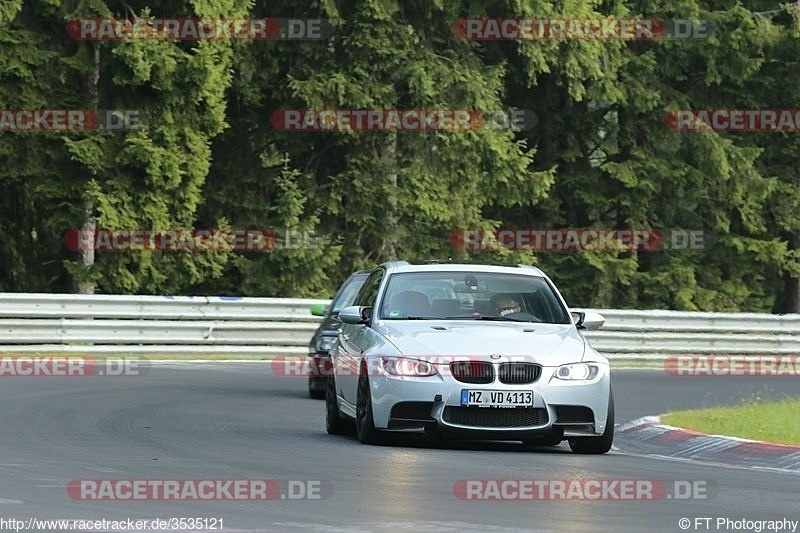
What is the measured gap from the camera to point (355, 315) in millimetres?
16188

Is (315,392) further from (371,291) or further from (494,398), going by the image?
(494,398)

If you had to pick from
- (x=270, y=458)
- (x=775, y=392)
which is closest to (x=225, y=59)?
(x=775, y=392)

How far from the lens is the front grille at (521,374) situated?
49.3 ft

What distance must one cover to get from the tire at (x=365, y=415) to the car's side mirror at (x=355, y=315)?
Result: 67 cm

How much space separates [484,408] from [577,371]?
0.78 m

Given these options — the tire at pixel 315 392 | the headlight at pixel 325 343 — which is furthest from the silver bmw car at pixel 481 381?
the tire at pixel 315 392

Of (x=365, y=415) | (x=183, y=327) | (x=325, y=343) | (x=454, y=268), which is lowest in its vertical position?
(x=183, y=327)

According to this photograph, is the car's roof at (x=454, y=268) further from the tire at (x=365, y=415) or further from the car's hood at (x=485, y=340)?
the tire at (x=365, y=415)

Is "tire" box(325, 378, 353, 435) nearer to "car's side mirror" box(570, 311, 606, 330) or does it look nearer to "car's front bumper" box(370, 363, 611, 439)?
"car's front bumper" box(370, 363, 611, 439)

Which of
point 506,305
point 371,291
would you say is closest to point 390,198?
point 371,291

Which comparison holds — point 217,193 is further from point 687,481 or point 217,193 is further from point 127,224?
point 687,481

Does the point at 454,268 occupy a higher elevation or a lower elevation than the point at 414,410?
higher

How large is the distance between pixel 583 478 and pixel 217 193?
82.4 ft

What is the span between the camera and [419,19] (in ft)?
126
